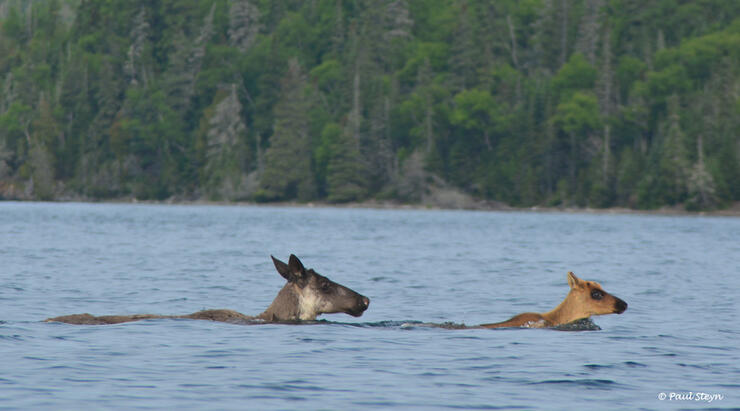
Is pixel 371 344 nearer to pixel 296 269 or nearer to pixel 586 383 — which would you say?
pixel 296 269

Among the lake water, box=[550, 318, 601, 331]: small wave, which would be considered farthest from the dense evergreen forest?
box=[550, 318, 601, 331]: small wave

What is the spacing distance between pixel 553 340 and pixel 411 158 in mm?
122525

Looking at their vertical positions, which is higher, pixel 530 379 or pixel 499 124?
Result: pixel 499 124

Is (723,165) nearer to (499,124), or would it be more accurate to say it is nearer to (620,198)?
(620,198)

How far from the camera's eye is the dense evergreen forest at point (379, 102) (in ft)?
424

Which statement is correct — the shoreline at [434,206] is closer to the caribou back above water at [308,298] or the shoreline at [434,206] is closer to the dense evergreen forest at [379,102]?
the dense evergreen forest at [379,102]

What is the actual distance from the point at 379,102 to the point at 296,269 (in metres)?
135

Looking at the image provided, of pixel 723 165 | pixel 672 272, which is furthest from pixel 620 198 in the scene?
pixel 672 272

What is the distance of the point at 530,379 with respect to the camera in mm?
14125

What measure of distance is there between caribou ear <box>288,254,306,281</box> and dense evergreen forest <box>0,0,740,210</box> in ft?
328

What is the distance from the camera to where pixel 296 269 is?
15.9 metres

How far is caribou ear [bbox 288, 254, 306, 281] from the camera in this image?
51.6 feet

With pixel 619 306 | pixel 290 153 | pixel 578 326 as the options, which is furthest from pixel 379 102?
pixel 619 306

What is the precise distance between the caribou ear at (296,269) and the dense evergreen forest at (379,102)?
100030 mm
